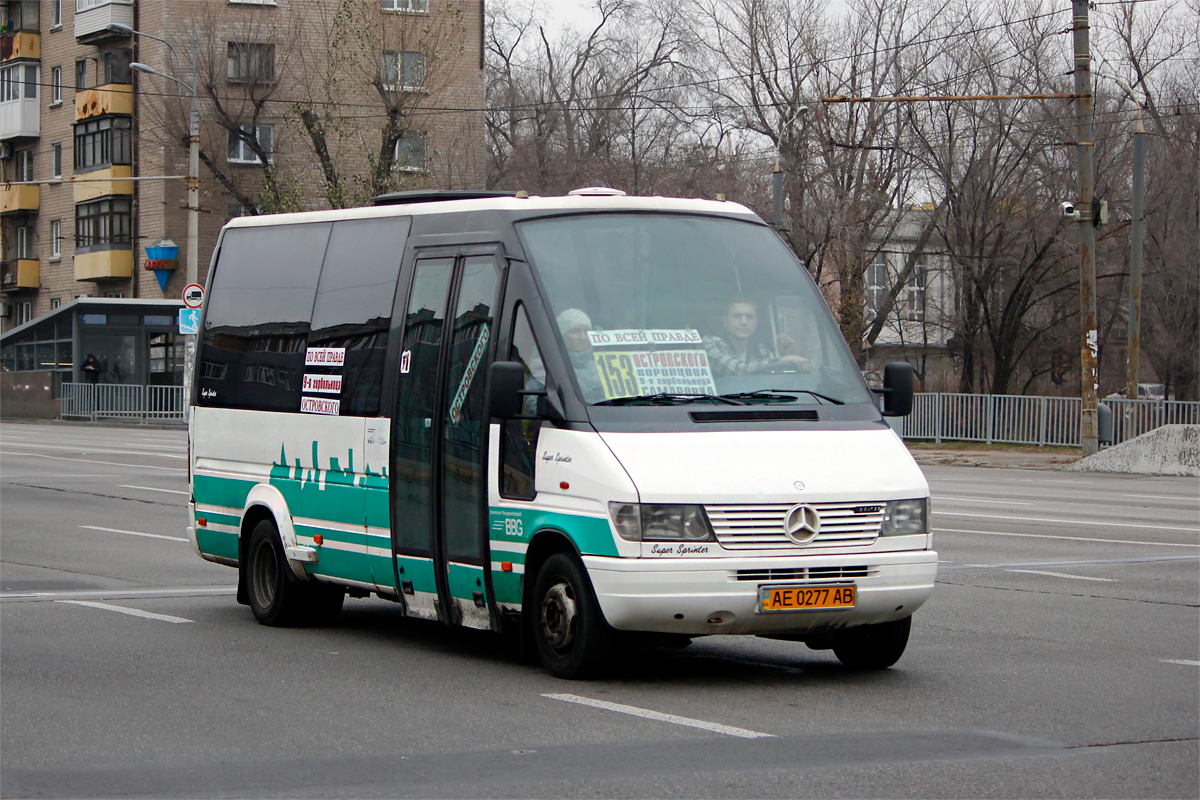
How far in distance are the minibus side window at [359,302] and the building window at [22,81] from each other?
6190 cm

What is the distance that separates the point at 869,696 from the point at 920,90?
133 feet

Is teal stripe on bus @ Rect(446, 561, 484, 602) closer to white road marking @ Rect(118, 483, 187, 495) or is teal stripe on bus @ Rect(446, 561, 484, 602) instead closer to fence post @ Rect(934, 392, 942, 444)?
white road marking @ Rect(118, 483, 187, 495)

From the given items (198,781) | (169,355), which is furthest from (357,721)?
(169,355)

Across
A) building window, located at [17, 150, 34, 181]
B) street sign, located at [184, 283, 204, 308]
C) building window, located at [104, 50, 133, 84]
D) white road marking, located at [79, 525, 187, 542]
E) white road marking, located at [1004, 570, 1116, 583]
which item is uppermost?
building window, located at [104, 50, 133, 84]

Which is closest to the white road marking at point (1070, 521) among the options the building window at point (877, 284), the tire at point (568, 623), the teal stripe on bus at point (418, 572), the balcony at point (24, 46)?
the teal stripe on bus at point (418, 572)

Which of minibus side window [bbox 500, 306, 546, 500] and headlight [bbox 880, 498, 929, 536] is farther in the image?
minibus side window [bbox 500, 306, 546, 500]

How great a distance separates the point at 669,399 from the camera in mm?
8617

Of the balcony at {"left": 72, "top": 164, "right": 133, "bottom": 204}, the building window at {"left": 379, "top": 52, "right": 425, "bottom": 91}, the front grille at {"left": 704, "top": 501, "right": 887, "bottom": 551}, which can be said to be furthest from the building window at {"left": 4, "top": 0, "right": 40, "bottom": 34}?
the front grille at {"left": 704, "top": 501, "right": 887, "bottom": 551}

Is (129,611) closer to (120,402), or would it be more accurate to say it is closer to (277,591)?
(277,591)

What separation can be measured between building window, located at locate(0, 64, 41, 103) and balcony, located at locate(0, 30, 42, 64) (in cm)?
38

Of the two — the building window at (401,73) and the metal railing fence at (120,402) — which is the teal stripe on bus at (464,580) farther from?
the building window at (401,73)

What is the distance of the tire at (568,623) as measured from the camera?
8266 millimetres

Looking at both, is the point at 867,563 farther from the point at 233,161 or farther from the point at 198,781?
the point at 233,161

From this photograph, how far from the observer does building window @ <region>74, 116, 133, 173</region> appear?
62.6 metres
